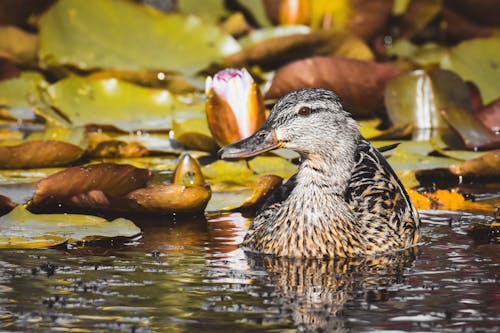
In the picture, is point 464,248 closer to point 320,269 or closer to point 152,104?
point 320,269

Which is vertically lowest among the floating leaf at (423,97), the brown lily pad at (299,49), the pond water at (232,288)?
the pond water at (232,288)

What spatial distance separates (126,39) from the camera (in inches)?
423

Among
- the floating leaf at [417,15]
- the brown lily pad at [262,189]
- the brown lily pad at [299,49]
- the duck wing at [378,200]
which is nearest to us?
the duck wing at [378,200]

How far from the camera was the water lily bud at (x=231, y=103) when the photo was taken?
831 cm

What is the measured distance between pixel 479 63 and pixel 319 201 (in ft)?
12.0

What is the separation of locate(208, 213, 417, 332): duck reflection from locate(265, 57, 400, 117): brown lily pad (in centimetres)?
213

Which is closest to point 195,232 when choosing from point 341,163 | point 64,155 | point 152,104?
point 341,163

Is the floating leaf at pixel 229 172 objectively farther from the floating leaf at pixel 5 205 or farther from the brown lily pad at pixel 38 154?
the floating leaf at pixel 5 205

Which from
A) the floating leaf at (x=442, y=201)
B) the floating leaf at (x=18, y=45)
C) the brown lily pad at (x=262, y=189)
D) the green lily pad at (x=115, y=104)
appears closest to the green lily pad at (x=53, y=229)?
the brown lily pad at (x=262, y=189)

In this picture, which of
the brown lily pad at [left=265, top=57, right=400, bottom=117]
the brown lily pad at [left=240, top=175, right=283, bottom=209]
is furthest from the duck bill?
the brown lily pad at [left=265, top=57, right=400, bottom=117]

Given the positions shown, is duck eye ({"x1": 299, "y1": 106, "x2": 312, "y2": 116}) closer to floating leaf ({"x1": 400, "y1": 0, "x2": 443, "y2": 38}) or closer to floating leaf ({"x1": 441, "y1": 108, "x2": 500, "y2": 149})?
floating leaf ({"x1": 441, "y1": 108, "x2": 500, "y2": 149})

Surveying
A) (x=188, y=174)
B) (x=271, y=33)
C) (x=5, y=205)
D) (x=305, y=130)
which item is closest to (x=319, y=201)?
(x=305, y=130)

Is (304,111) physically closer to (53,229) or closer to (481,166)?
(53,229)

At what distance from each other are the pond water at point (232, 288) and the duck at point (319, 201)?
16cm
